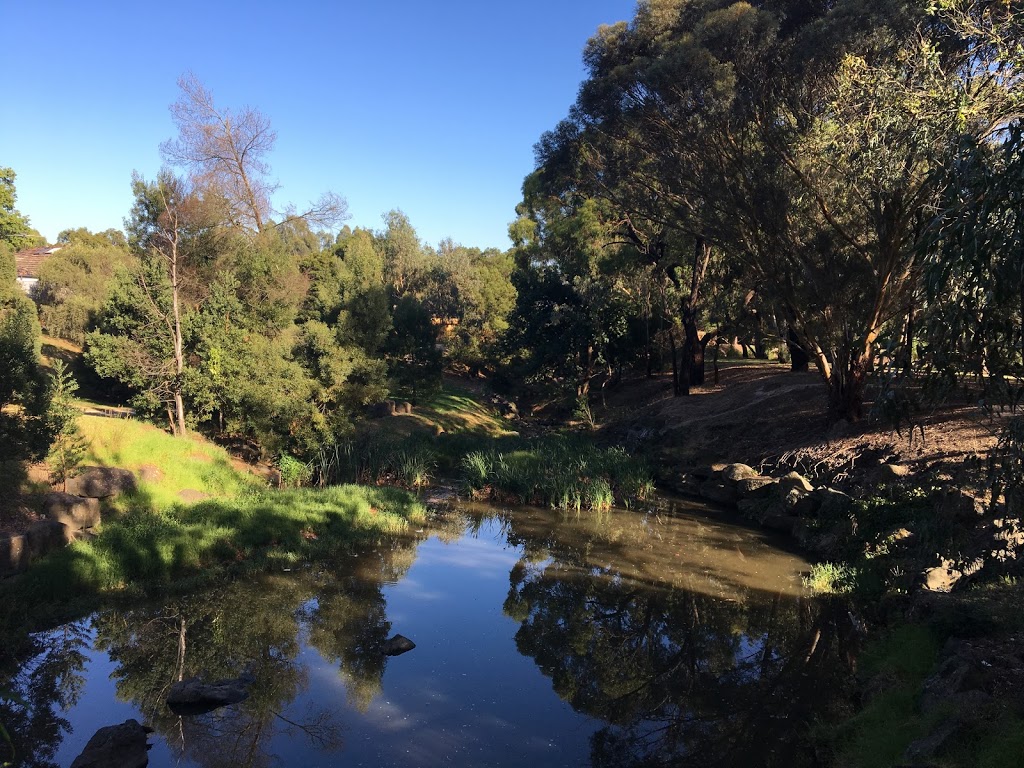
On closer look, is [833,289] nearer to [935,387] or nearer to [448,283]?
[935,387]

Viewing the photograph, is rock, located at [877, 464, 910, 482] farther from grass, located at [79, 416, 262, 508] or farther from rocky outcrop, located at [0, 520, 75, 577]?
rocky outcrop, located at [0, 520, 75, 577]

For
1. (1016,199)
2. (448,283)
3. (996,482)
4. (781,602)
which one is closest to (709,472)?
(781,602)

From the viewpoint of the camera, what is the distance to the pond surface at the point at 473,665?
23.1ft

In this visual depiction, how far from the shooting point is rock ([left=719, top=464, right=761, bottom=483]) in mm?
17844

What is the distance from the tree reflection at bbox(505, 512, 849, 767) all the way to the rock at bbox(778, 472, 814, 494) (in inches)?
194

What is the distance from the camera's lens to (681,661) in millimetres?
9117

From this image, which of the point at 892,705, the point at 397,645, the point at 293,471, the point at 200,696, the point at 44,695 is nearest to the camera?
the point at 892,705

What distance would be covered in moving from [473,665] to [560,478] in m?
9.92

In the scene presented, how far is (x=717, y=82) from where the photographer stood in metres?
15.1

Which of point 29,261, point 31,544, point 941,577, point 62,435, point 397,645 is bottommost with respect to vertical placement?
point 397,645

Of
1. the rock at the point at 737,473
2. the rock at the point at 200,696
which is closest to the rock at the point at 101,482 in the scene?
the rock at the point at 200,696

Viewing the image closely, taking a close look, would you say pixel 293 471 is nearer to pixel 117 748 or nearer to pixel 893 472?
pixel 117 748

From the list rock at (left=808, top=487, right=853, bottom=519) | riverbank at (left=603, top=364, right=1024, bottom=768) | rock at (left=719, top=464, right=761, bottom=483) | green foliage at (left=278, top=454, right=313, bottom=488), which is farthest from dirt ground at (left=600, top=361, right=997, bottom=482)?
green foliage at (left=278, top=454, right=313, bottom=488)

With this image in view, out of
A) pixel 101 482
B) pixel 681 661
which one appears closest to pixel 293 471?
pixel 101 482
